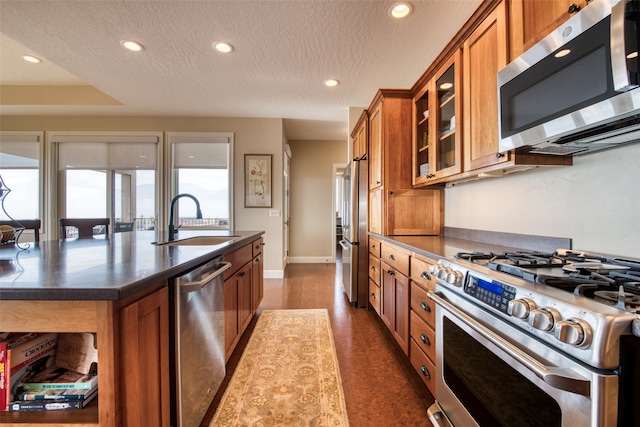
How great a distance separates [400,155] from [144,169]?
4139 millimetres

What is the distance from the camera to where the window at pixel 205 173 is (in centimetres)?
436

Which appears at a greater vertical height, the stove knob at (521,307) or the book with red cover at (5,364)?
the stove knob at (521,307)

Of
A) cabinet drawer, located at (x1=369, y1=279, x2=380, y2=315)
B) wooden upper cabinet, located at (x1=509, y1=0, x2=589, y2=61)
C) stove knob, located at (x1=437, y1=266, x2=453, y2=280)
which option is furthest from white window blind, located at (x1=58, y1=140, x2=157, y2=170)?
wooden upper cabinet, located at (x1=509, y1=0, x2=589, y2=61)

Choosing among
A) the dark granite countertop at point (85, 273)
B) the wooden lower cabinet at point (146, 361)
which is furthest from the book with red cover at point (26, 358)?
the wooden lower cabinet at point (146, 361)

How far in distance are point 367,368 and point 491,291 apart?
126 cm

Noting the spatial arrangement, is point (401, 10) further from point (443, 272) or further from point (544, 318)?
point (544, 318)

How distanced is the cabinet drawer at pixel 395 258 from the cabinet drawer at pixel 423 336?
29 centimetres

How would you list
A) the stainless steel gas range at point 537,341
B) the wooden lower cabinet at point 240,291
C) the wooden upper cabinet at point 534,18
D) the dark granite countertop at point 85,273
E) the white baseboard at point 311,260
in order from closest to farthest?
the stainless steel gas range at point 537,341
the dark granite countertop at point 85,273
the wooden upper cabinet at point 534,18
the wooden lower cabinet at point 240,291
the white baseboard at point 311,260

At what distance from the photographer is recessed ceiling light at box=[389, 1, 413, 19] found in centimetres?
192

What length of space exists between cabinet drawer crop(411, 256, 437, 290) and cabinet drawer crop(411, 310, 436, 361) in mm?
222

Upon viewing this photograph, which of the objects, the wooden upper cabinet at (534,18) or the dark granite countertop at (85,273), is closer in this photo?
the dark granite countertop at (85,273)

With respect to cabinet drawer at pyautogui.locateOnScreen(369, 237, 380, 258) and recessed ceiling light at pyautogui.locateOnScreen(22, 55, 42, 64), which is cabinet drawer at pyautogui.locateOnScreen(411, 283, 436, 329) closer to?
cabinet drawer at pyautogui.locateOnScreen(369, 237, 380, 258)

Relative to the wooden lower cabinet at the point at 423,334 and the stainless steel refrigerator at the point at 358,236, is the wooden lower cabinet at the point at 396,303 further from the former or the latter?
the stainless steel refrigerator at the point at 358,236

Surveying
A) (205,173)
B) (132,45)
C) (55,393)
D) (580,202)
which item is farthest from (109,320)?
(205,173)
